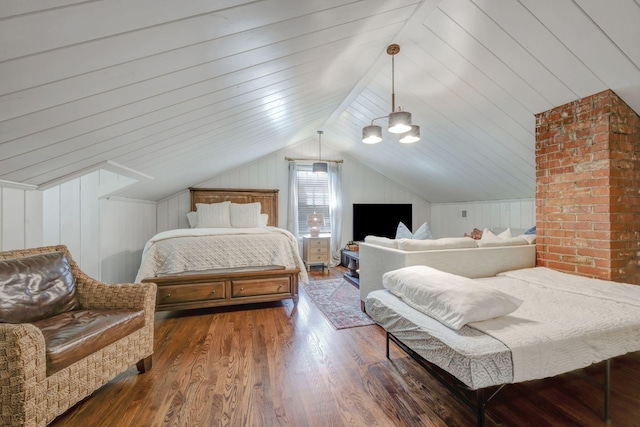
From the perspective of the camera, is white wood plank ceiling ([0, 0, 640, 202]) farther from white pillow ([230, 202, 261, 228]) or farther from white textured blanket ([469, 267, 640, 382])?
white textured blanket ([469, 267, 640, 382])

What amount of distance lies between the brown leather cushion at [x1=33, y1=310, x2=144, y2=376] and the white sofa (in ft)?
6.65

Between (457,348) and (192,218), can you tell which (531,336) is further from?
(192,218)

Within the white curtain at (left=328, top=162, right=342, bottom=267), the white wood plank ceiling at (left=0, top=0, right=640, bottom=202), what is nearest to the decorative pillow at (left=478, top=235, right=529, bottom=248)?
the white wood plank ceiling at (left=0, top=0, right=640, bottom=202)

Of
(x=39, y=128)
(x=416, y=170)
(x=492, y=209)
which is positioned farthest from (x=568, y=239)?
(x=39, y=128)

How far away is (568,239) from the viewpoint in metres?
2.49

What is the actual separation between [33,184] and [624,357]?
15.2 feet

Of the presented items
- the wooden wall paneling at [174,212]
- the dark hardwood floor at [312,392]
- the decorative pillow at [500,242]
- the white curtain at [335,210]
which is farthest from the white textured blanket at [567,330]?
the wooden wall paneling at [174,212]

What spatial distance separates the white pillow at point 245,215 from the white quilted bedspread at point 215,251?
54.6 inches

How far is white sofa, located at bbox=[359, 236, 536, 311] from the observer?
2447 mm

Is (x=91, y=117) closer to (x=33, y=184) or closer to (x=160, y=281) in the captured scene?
(x=33, y=184)

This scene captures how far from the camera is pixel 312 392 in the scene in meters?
1.70

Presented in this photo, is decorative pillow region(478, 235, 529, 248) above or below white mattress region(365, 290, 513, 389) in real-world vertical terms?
above

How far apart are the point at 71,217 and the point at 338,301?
9.77ft

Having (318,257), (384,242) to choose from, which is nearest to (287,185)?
(318,257)
